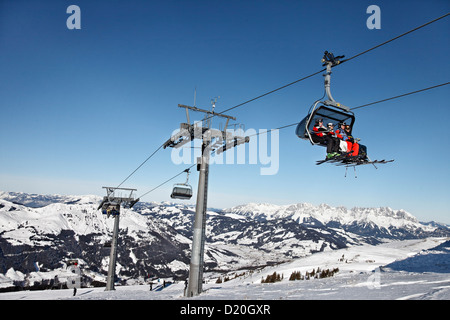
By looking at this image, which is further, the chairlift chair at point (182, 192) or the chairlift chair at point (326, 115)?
the chairlift chair at point (182, 192)

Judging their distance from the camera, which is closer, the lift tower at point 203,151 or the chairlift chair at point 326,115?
the chairlift chair at point 326,115

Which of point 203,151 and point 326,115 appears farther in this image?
point 203,151

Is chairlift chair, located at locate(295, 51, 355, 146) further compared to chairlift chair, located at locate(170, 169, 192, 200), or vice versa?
chairlift chair, located at locate(170, 169, 192, 200)

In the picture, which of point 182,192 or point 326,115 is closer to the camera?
point 326,115

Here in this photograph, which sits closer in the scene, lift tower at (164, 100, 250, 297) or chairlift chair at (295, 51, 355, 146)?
chairlift chair at (295, 51, 355, 146)
